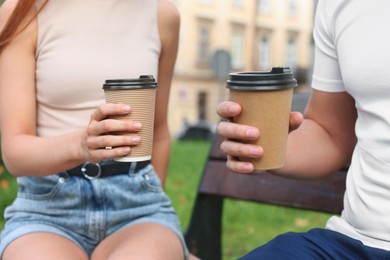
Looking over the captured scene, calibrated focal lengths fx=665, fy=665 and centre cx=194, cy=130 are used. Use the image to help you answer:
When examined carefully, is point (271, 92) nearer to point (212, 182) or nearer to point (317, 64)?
point (317, 64)

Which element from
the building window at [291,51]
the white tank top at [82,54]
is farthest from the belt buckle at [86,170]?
the building window at [291,51]

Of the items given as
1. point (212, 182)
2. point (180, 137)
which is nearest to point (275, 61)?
point (180, 137)

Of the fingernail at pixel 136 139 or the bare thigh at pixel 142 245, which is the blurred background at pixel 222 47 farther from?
the fingernail at pixel 136 139

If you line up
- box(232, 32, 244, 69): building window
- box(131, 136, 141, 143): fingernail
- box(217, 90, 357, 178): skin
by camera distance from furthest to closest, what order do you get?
box(232, 32, 244, 69): building window < box(217, 90, 357, 178): skin < box(131, 136, 141, 143): fingernail

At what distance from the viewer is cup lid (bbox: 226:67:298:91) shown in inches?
50.8

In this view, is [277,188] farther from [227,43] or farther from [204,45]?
[227,43]

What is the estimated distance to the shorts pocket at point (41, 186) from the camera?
1925 mm

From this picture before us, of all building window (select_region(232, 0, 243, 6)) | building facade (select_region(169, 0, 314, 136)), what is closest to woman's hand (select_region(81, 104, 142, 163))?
building facade (select_region(169, 0, 314, 136))

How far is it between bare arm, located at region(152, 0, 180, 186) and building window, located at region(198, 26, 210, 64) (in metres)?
29.5

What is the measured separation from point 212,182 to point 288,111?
1220mm

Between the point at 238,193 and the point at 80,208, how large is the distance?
757 mm

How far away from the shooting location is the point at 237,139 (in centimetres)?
141

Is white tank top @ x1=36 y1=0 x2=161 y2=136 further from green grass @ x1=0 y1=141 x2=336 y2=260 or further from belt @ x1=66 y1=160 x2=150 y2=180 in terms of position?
green grass @ x1=0 y1=141 x2=336 y2=260

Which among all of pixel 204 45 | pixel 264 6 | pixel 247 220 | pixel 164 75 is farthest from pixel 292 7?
pixel 164 75
